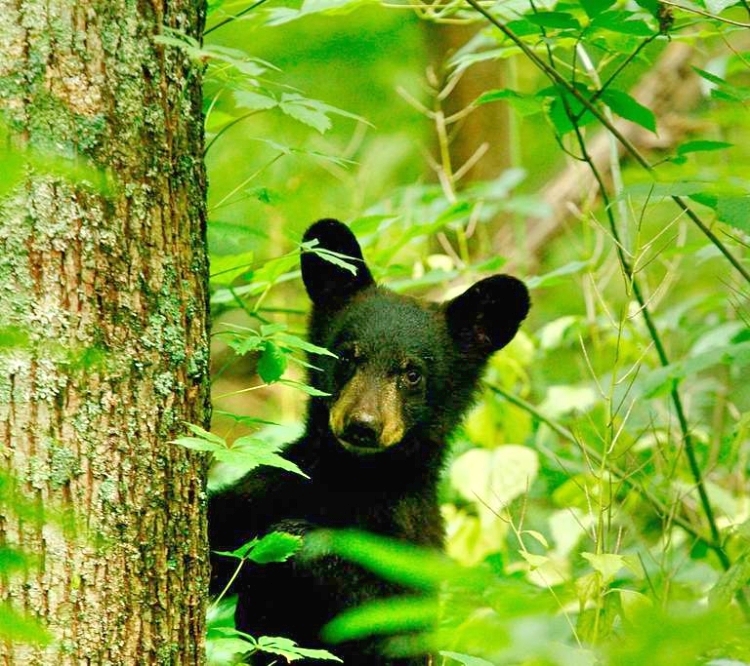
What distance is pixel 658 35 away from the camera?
326 cm

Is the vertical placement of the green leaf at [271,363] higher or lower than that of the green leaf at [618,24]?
lower

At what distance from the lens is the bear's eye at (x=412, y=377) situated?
13.8 feet

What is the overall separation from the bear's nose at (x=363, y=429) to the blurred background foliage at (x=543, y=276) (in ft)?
0.90

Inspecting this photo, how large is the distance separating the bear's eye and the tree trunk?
1.73 meters

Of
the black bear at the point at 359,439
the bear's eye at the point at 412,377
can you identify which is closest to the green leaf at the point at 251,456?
the black bear at the point at 359,439

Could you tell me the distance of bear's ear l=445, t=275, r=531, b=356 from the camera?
4488 mm

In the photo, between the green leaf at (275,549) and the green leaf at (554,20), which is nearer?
the green leaf at (275,549)

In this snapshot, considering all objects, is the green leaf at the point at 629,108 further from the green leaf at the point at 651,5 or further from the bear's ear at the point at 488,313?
the bear's ear at the point at 488,313

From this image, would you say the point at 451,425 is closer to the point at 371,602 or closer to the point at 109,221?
the point at 371,602

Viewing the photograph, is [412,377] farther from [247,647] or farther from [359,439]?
[247,647]

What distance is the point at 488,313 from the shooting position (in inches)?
181

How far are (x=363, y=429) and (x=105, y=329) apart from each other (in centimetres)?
168

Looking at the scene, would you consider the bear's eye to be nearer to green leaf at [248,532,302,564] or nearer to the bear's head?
the bear's head

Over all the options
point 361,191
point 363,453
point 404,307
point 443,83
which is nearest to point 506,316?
point 404,307
